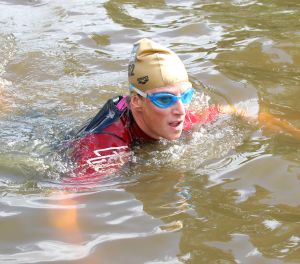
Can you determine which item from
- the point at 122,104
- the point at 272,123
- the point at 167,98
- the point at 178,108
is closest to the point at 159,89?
the point at 167,98

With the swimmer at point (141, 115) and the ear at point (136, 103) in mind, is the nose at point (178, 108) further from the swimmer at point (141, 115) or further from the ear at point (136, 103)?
the ear at point (136, 103)

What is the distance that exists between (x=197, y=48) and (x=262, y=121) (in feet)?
7.60

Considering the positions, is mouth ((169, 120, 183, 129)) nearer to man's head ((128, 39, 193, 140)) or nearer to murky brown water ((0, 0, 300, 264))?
man's head ((128, 39, 193, 140))

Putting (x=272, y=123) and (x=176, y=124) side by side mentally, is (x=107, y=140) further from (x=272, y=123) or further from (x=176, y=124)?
(x=272, y=123)

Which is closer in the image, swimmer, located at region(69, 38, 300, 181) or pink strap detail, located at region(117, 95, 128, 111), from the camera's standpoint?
swimmer, located at region(69, 38, 300, 181)

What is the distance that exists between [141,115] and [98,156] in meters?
0.49

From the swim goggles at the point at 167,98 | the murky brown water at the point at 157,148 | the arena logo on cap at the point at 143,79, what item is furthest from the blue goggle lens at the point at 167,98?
the murky brown water at the point at 157,148

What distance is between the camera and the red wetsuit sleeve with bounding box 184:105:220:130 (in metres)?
5.30

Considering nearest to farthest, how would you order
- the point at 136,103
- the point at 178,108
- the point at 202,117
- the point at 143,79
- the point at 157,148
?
the point at 178,108
the point at 143,79
the point at 136,103
the point at 157,148
the point at 202,117

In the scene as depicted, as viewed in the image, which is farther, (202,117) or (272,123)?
(202,117)

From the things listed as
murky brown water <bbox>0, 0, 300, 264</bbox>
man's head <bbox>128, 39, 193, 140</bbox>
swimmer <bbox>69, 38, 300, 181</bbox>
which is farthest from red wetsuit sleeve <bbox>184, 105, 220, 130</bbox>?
man's head <bbox>128, 39, 193, 140</bbox>

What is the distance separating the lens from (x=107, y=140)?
15.0 ft

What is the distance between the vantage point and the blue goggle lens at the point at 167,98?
176 inches

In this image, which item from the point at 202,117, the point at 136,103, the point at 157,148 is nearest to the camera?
the point at 136,103
